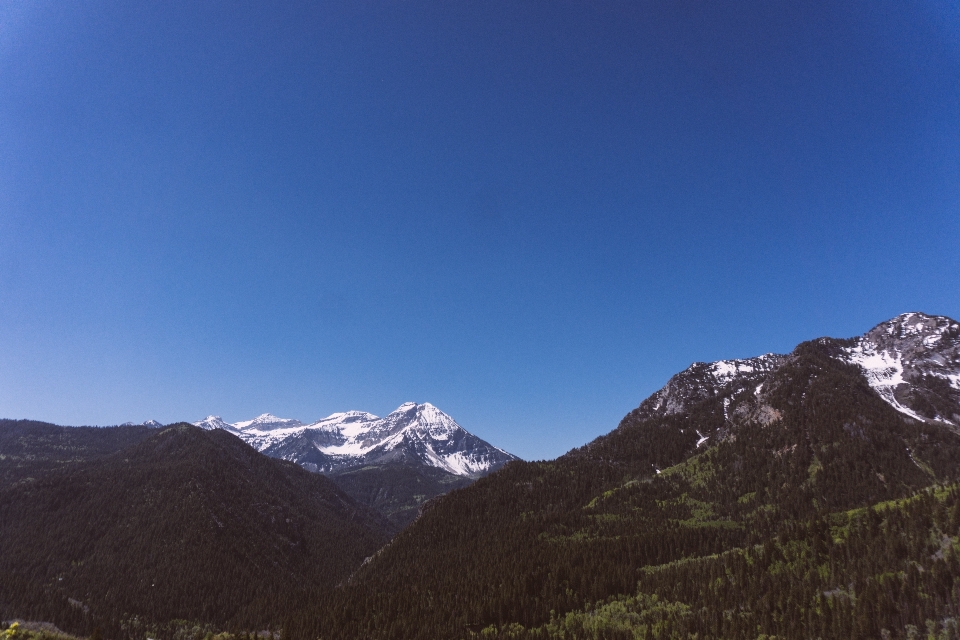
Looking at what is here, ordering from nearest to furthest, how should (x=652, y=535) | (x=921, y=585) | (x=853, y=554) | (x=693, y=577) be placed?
(x=921, y=585) → (x=853, y=554) → (x=693, y=577) → (x=652, y=535)

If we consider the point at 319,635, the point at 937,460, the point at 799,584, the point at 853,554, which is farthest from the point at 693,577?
the point at 937,460

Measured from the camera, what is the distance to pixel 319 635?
16612 centimetres

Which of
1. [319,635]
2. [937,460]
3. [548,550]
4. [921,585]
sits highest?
[937,460]

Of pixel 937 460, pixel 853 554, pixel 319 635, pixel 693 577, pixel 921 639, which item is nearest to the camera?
pixel 921 639

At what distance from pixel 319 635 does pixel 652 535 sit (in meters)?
120

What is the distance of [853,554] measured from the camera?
351ft

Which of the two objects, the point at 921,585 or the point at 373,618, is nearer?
the point at 921,585

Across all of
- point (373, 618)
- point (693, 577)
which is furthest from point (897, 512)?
point (373, 618)

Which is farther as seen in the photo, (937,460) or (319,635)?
(937,460)

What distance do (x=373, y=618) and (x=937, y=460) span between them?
8656 inches

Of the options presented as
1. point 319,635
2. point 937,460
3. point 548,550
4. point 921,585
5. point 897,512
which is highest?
point 937,460

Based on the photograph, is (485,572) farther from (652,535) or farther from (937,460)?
(937,460)

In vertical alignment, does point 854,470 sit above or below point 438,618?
above

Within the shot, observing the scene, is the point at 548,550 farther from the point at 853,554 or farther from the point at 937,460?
the point at 937,460
